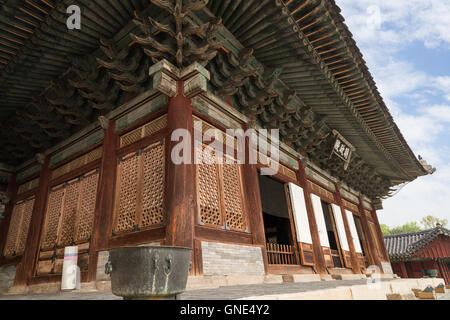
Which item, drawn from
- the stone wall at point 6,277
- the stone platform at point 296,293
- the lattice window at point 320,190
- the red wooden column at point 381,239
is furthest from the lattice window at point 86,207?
the red wooden column at point 381,239

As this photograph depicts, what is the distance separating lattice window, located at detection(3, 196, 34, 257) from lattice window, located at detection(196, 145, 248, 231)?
5.49m

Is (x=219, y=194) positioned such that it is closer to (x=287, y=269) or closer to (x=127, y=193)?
(x=127, y=193)

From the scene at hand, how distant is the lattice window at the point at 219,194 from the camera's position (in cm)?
492

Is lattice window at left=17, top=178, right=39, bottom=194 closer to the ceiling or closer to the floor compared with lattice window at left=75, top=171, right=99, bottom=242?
closer to the ceiling

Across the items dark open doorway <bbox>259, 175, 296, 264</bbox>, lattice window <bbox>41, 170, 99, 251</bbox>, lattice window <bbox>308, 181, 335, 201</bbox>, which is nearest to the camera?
lattice window <bbox>41, 170, 99, 251</bbox>

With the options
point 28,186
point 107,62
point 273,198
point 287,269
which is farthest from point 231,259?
point 28,186

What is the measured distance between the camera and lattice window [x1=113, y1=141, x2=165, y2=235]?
4.74 metres

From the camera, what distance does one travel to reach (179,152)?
4.60 metres

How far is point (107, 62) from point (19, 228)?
5.55 m

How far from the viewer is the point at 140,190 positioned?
16.6 feet

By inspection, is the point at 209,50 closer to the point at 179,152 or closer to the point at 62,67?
the point at 179,152

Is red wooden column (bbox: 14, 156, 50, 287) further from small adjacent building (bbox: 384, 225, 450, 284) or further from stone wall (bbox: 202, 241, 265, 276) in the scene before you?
small adjacent building (bbox: 384, 225, 450, 284)

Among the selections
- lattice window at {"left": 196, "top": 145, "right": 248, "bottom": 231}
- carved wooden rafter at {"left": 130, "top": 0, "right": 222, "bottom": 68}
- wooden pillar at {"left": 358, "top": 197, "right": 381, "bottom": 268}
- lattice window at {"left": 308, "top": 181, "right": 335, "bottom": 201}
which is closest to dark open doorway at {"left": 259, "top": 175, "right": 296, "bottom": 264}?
lattice window at {"left": 308, "top": 181, "right": 335, "bottom": 201}
